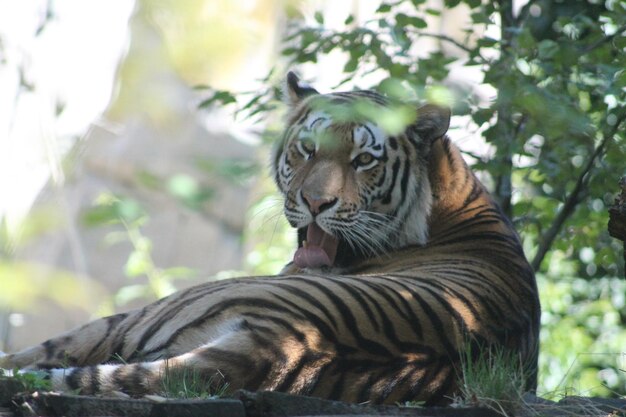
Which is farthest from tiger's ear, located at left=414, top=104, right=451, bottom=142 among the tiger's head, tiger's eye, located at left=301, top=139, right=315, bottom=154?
tiger's eye, located at left=301, top=139, right=315, bottom=154

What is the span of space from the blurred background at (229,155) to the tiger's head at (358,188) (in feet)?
0.63

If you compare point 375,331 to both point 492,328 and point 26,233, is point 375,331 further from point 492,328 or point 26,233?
point 26,233

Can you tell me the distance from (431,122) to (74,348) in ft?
6.45

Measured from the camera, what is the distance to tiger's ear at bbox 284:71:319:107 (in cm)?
501

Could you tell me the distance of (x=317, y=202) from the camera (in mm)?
4336

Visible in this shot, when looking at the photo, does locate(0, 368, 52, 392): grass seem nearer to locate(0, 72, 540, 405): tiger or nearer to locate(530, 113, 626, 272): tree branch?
locate(0, 72, 540, 405): tiger

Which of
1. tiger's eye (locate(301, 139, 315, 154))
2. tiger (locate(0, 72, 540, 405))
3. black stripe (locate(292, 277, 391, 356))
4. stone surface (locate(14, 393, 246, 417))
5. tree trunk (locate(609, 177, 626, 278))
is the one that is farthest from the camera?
tiger's eye (locate(301, 139, 315, 154))

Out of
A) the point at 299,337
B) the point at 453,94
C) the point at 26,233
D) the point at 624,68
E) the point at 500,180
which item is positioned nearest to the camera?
the point at 26,233

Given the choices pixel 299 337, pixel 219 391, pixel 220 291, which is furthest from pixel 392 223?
pixel 219 391

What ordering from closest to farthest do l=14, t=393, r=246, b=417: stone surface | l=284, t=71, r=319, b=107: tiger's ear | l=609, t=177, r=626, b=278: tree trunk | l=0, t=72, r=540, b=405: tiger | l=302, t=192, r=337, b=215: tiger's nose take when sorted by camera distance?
l=14, t=393, r=246, b=417: stone surface → l=0, t=72, r=540, b=405: tiger → l=609, t=177, r=626, b=278: tree trunk → l=302, t=192, r=337, b=215: tiger's nose → l=284, t=71, r=319, b=107: tiger's ear

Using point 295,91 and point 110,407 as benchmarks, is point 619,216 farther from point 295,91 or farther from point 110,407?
point 295,91

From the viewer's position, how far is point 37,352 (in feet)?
12.6

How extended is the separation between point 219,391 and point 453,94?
1.13 meters

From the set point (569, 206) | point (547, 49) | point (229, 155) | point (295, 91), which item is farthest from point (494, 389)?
point (229, 155)
